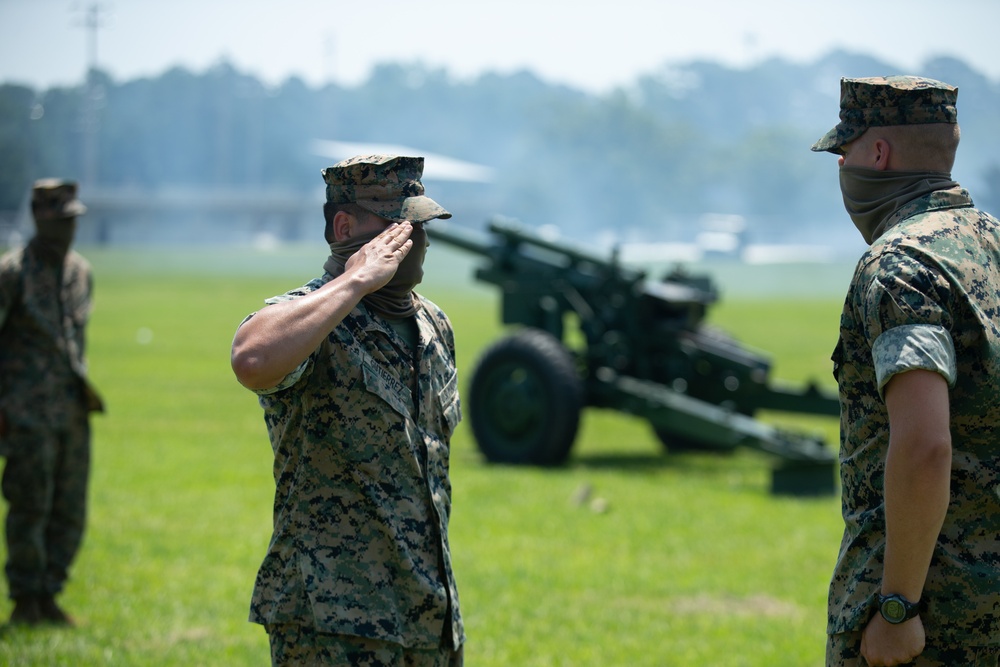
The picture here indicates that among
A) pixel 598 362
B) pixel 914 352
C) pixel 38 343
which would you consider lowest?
pixel 598 362

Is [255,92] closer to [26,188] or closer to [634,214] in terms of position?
[26,188]

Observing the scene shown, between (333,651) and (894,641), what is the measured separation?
1.32 meters

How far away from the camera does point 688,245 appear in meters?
80.2

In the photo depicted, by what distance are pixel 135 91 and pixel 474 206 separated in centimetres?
1912

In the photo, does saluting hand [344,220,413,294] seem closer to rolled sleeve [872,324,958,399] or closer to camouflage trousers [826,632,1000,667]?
rolled sleeve [872,324,958,399]

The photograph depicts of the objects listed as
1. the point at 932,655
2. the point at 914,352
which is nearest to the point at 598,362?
the point at 932,655

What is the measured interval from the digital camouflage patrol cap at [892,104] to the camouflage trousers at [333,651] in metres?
1.65

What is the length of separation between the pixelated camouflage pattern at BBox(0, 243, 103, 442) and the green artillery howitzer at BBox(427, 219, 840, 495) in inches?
214

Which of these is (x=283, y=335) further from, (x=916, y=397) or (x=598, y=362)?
(x=598, y=362)

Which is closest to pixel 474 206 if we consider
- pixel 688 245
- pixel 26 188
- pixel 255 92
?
pixel 255 92

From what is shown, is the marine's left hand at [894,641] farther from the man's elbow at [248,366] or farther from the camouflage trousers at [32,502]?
the camouflage trousers at [32,502]

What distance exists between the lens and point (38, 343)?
644cm

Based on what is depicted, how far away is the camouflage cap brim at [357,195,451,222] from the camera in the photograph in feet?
11.0

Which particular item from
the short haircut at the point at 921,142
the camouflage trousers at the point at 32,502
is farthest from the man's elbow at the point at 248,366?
the camouflage trousers at the point at 32,502
